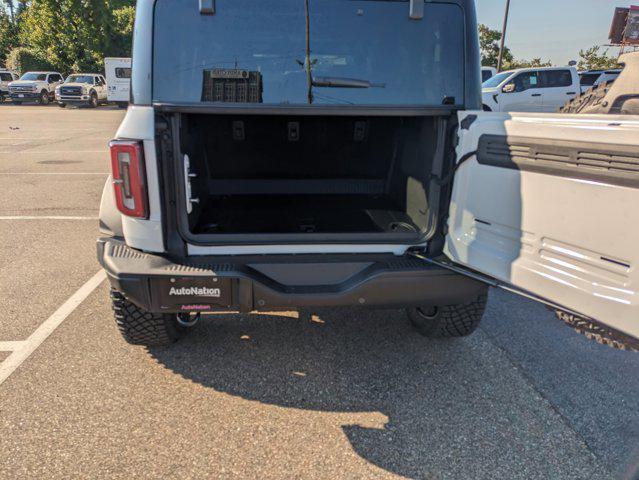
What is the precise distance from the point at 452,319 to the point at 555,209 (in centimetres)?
133

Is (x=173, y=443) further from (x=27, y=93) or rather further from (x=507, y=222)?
(x=27, y=93)

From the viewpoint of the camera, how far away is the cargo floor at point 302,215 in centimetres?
318

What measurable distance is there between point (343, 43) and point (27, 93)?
3328 centimetres

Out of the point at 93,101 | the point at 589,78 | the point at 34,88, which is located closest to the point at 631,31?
the point at 589,78

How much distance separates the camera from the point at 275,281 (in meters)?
2.51

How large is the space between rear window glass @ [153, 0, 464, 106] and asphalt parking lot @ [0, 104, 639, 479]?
164 cm

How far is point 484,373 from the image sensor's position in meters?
2.98

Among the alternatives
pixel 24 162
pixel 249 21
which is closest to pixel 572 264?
pixel 249 21

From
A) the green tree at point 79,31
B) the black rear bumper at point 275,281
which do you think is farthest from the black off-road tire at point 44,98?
the black rear bumper at point 275,281

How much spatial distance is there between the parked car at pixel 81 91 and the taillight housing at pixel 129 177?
2959 centimetres

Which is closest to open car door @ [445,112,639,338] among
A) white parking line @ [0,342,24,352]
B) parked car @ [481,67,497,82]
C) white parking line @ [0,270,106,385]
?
white parking line @ [0,270,106,385]

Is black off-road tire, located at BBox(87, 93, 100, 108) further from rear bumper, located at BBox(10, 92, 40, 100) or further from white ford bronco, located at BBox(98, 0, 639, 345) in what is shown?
white ford bronco, located at BBox(98, 0, 639, 345)

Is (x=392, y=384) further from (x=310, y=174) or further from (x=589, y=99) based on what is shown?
(x=589, y=99)

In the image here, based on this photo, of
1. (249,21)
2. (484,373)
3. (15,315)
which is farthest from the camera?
(15,315)
